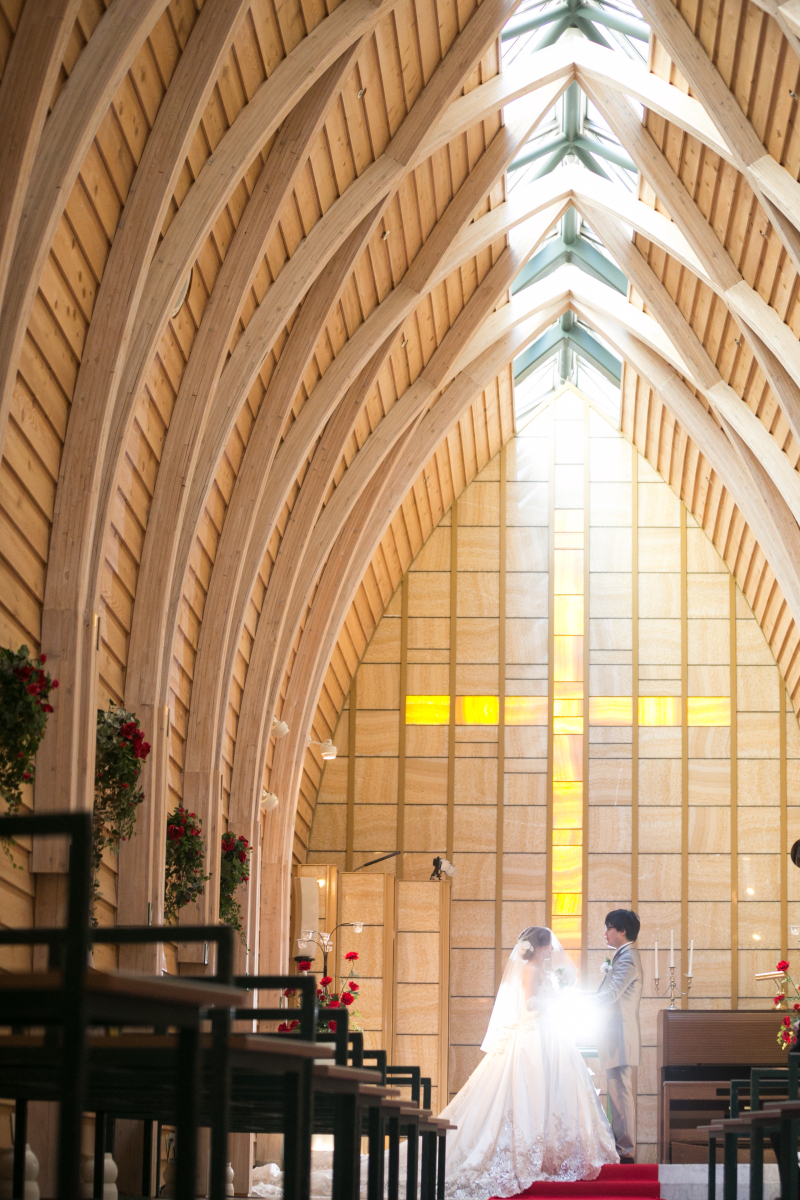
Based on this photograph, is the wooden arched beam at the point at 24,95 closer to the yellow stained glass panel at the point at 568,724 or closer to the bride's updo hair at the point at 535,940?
the bride's updo hair at the point at 535,940

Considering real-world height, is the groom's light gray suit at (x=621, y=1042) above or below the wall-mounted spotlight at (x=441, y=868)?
below

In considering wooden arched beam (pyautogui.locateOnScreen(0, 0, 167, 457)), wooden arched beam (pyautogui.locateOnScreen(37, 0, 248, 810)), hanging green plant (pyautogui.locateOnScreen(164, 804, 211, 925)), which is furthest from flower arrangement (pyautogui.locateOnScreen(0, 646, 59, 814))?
hanging green plant (pyautogui.locateOnScreen(164, 804, 211, 925))

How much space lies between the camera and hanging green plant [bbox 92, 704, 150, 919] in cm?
722

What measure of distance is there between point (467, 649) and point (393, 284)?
5770mm

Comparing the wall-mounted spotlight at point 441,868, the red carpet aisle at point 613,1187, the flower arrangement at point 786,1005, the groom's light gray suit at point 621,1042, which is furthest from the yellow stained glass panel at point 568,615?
the red carpet aisle at point 613,1187

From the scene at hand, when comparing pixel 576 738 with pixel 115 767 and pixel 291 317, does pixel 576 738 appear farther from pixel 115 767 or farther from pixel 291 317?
pixel 115 767

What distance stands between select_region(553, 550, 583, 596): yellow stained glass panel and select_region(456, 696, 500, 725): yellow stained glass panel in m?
1.50

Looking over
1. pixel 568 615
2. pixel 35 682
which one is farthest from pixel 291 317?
pixel 568 615

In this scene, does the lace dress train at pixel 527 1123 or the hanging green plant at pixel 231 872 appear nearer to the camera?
the lace dress train at pixel 527 1123

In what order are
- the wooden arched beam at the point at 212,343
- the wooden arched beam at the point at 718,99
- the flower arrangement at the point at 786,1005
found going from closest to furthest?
the wooden arched beam at the point at 212,343 < the wooden arched beam at the point at 718,99 < the flower arrangement at the point at 786,1005

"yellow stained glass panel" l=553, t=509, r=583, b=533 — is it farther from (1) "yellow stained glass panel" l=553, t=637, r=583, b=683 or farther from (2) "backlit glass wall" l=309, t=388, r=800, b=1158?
(1) "yellow stained glass panel" l=553, t=637, r=583, b=683

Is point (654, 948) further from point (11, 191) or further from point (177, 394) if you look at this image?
point (11, 191)

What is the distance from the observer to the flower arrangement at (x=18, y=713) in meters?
5.45

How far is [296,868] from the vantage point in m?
14.8
